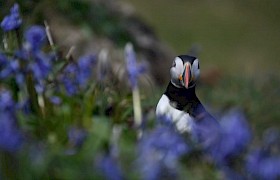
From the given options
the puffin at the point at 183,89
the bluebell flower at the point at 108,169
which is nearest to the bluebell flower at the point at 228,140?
the bluebell flower at the point at 108,169

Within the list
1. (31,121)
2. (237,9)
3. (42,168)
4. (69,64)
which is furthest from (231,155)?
(237,9)

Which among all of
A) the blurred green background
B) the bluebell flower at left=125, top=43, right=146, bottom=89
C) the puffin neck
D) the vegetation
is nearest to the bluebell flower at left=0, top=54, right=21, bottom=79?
the vegetation

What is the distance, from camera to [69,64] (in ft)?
8.08

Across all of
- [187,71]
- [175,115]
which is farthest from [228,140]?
[187,71]

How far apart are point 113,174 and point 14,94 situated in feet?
2.22

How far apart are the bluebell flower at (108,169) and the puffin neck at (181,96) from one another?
0.90 metres

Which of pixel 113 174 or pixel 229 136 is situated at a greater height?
pixel 229 136

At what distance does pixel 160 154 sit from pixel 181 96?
90 cm

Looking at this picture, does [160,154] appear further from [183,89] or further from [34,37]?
[183,89]

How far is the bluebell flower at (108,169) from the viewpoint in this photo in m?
1.63

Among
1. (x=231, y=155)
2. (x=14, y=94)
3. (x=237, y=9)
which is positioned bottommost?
(x=231, y=155)

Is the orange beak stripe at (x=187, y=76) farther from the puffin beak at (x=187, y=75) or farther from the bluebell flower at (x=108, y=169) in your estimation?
the bluebell flower at (x=108, y=169)

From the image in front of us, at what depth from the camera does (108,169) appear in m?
1.63

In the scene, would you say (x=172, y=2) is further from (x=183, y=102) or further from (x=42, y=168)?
(x=42, y=168)
